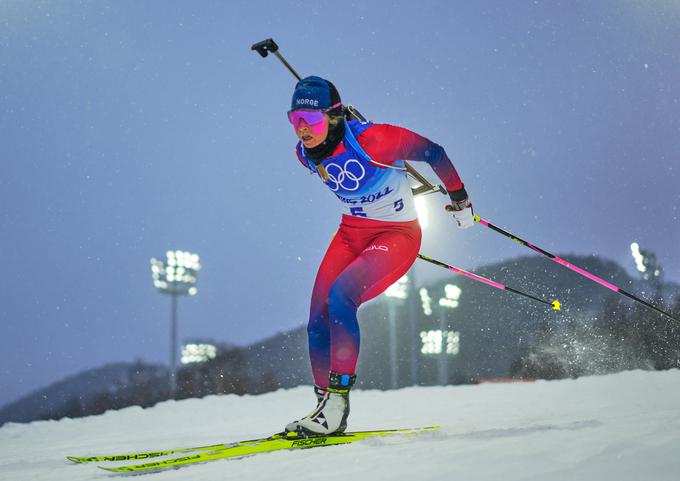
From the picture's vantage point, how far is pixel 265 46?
439 centimetres

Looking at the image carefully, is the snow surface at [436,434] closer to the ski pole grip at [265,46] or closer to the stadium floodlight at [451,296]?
the ski pole grip at [265,46]

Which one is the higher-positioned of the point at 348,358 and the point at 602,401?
the point at 348,358

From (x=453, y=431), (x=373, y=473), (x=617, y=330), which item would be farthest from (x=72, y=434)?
(x=617, y=330)

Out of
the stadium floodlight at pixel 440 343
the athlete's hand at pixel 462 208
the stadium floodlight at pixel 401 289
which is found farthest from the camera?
the stadium floodlight at pixel 440 343

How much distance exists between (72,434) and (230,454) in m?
3.05

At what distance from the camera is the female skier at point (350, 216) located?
3.53 metres

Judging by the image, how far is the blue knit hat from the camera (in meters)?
3.69

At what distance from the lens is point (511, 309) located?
3383 inches

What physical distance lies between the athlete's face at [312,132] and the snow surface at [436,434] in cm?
184

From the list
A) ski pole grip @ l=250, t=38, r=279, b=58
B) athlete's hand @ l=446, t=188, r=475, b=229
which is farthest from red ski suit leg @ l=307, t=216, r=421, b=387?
ski pole grip @ l=250, t=38, r=279, b=58

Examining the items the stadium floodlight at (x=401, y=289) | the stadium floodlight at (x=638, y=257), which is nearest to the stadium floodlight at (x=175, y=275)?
the stadium floodlight at (x=401, y=289)

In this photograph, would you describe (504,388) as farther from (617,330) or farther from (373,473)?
(617,330)

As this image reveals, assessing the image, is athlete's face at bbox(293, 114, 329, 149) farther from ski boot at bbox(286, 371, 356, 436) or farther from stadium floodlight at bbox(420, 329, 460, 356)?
stadium floodlight at bbox(420, 329, 460, 356)

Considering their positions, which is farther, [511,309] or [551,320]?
[511,309]
